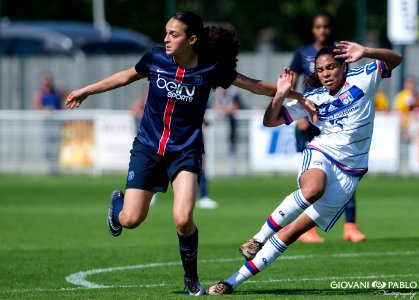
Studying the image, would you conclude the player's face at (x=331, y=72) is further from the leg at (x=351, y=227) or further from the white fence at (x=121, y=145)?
the white fence at (x=121, y=145)

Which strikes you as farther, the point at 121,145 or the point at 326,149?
the point at 121,145

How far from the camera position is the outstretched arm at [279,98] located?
898cm

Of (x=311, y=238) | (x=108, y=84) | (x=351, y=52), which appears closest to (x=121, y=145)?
(x=311, y=238)

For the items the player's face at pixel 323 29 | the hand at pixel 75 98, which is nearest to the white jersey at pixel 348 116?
the hand at pixel 75 98

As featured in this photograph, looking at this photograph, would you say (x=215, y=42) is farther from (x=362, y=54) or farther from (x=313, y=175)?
(x=313, y=175)

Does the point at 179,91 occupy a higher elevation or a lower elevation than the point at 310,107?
higher

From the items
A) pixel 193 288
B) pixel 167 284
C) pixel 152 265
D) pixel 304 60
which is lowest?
pixel 152 265

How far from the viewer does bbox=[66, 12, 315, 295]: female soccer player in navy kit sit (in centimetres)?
896

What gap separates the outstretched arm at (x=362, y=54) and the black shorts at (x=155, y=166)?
4.48ft

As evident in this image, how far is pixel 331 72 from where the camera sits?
9.30 meters

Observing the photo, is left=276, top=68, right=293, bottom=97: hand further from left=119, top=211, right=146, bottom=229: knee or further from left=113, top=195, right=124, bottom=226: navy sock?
left=113, top=195, right=124, bottom=226: navy sock

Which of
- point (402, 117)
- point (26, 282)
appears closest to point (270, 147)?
point (402, 117)

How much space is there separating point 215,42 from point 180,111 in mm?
655

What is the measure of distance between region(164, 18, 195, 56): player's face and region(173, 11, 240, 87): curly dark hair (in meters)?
0.07
